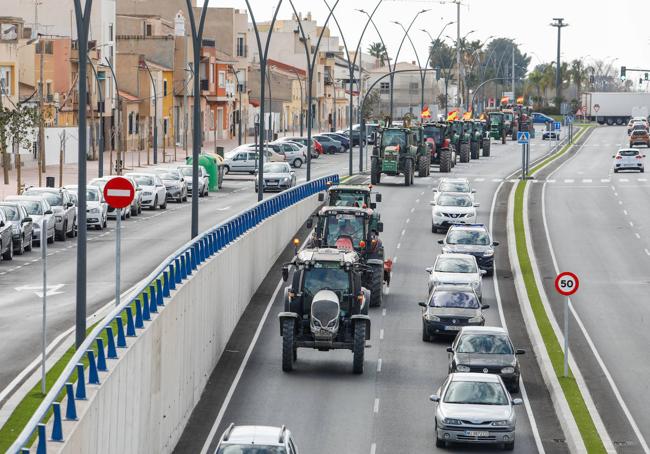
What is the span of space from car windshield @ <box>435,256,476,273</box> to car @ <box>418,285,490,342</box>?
483 centimetres

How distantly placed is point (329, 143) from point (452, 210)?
199 ft

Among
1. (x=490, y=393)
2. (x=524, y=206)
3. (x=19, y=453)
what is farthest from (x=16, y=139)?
(x=19, y=453)

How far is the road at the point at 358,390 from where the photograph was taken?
2722 centimetres

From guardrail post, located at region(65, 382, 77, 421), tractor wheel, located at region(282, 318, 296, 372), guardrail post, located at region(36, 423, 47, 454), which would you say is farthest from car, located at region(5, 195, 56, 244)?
Result: guardrail post, located at region(36, 423, 47, 454)

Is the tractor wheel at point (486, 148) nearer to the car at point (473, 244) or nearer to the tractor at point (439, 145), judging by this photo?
the tractor at point (439, 145)

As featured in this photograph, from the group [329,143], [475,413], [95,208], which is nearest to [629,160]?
Answer: [329,143]

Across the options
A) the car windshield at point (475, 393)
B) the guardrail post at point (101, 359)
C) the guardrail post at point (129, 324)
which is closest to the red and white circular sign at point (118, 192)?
the guardrail post at point (129, 324)

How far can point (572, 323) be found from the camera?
39.6m

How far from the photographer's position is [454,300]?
3678 centimetres

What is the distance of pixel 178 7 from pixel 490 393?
114320 millimetres

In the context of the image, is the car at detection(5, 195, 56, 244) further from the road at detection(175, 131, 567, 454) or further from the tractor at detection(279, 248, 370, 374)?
the tractor at detection(279, 248, 370, 374)

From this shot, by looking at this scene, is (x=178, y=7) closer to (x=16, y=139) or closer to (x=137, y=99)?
(x=137, y=99)

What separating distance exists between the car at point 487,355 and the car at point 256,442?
11257 mm

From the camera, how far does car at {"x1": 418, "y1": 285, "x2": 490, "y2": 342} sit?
36312mm
